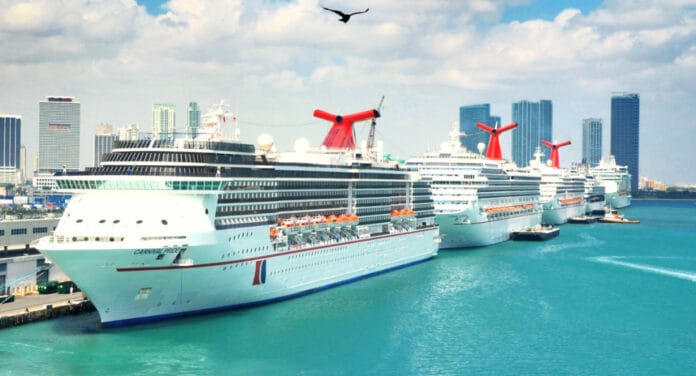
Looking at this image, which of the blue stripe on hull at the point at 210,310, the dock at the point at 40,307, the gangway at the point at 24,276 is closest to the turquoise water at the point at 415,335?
the blue stripe on hull at the point at 210,310

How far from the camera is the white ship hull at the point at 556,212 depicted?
108m

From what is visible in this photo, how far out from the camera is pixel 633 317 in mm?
39781

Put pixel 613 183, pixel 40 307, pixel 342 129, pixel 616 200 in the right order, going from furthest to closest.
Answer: pixel 613 183 < pixel 616 200 < pixel 342 129 < pixel 40 307

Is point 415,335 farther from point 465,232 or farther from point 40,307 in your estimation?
point 465,232

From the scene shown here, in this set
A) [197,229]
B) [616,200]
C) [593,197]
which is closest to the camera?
[197,229]

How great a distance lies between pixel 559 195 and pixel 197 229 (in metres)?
89.7

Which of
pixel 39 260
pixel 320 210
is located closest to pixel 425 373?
pixel 320 210

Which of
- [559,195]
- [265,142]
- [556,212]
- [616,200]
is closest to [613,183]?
[616,200]

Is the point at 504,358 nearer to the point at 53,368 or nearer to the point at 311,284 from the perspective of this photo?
the point at 311,284

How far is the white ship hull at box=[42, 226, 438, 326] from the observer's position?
103ft

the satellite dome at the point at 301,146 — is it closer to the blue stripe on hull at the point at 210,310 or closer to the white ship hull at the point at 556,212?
the blue stripe on hull at the point at 210,310

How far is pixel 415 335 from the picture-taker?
34844 millimetres

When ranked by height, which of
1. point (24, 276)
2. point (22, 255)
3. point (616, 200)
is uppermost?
point (616, 200)

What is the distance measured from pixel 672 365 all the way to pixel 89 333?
24.9 metres
